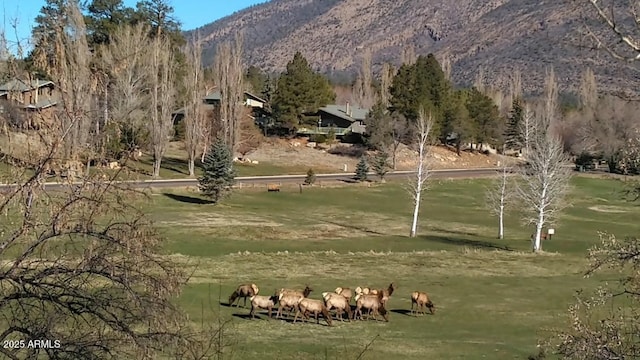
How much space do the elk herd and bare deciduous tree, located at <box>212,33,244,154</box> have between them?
55.5 metres

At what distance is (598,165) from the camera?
107500 mm

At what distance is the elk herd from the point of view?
21.3 m

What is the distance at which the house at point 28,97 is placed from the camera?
6.75 meters

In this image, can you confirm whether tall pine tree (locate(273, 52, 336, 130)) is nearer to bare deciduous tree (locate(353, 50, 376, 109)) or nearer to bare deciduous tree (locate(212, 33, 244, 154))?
bare deciduous tree (locate(212, 33, 244, 154))

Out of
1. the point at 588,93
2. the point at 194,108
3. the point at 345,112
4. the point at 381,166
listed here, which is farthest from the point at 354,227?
the point at 588,93

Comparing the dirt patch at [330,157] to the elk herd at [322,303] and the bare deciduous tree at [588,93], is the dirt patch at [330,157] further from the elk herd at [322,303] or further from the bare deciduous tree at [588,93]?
the elk herd at [322,303]

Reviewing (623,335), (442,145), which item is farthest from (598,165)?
(623,335)

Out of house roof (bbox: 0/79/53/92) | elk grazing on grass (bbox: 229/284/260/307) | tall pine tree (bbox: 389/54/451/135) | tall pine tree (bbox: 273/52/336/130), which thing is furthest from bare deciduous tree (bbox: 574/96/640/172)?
house roof (bbox: 0/79/53/92)

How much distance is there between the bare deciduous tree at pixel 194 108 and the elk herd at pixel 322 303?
171 feet

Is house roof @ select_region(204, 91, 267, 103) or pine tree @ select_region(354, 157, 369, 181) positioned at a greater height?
house roof @ select_region(204, 91, 267, 103)

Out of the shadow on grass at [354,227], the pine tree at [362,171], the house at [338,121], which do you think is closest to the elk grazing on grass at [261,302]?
the shadow on grass at [354,227]

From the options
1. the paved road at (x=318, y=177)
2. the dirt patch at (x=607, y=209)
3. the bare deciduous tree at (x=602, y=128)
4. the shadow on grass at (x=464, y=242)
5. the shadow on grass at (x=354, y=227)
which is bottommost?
the shadow on grass at (x=464, y=242)

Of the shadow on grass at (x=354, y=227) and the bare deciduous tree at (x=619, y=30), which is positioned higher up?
the bare deciduous tree at (x=619, y=30)

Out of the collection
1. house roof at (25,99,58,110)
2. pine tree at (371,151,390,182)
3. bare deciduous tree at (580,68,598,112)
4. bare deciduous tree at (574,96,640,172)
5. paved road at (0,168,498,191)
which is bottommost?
paved road at (0,168,498,191)
